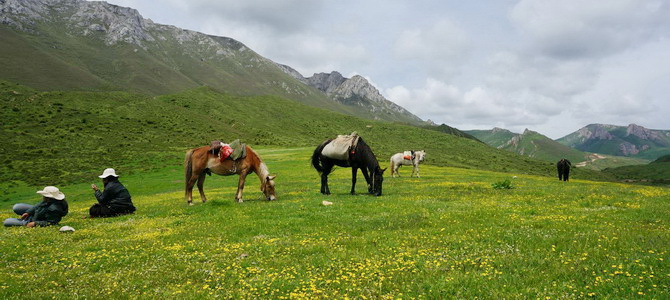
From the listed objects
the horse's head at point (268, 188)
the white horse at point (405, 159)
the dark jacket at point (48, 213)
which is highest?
the white horse at point (405, 159)

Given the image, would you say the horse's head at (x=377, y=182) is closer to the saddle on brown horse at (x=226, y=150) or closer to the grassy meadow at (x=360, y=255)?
the grassy meadow at (x=360, y=255)

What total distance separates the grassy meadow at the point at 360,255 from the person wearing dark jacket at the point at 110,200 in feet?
6.13

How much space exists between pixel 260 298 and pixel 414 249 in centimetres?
448

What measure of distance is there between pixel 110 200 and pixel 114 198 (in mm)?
196

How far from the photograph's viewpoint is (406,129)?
654 feet

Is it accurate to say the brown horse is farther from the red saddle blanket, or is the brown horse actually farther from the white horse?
the white horse

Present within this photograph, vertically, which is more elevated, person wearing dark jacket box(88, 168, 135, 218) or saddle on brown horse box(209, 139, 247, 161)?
saddle on brown horse box(209, 139, 247, 161)

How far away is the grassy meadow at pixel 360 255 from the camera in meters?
6.36

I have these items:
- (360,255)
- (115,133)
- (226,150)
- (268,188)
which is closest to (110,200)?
(226,150)

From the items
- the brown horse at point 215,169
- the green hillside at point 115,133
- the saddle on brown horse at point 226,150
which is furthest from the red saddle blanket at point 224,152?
the green hillside at point 115,133

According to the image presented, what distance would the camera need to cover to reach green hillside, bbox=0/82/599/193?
5425 centimetres

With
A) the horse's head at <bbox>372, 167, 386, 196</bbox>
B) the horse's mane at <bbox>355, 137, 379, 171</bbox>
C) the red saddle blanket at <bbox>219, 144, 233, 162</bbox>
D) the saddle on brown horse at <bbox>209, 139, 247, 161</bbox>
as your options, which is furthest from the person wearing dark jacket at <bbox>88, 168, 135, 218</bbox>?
the horse's head at <bbox>372, 167, 386, 196</bbox>

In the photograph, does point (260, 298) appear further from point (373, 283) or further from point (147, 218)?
point (147, 218)

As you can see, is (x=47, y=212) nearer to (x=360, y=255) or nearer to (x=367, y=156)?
(x=360, y=255)
